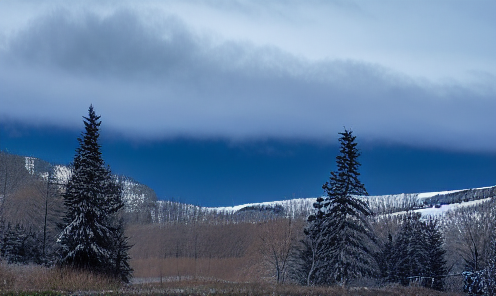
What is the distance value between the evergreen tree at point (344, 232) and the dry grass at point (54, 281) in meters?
20.2

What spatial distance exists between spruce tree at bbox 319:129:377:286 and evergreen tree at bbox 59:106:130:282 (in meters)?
19.6

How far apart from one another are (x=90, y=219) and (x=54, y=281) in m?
7.49

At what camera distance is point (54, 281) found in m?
33.2

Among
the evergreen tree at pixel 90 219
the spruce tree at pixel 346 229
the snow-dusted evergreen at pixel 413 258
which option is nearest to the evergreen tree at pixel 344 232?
the spruce tree at pixel 346 229

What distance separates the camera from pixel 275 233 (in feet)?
176

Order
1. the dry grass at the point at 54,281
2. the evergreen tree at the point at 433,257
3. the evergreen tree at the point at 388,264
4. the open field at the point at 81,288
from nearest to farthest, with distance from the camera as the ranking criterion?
the open field at the point at 81,288
the dry grass at the point at 54,281
the evergreen tree at the point at 433,257
the evergreen tree at the point at 388,264

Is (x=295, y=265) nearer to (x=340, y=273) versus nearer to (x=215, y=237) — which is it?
(x=340, y=273)

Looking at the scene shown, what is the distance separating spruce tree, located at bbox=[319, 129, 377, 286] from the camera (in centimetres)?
4491

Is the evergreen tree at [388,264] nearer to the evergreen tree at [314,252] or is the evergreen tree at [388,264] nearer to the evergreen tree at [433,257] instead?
the evergreen tree at [433,257]

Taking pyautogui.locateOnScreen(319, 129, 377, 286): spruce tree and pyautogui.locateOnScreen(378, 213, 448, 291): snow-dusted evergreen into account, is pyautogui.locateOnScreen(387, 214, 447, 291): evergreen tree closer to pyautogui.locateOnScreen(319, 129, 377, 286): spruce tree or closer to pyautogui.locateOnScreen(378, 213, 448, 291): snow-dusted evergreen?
pyautogui.locateOnScreen(378, 213, 448, 291): snow-dusted evergreen

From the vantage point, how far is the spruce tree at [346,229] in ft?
147

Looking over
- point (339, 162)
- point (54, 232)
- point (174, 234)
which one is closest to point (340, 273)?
point (339, 162)

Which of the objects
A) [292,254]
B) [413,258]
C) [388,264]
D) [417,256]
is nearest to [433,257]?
[417,256]

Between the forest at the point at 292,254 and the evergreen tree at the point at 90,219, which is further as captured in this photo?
the evergreen tree at the point at 90,219
